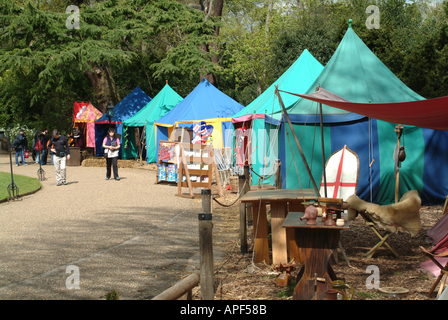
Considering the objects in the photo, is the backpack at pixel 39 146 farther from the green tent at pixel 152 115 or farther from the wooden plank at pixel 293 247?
the wooden plank at pixel 293 247

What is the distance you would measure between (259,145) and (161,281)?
911cm

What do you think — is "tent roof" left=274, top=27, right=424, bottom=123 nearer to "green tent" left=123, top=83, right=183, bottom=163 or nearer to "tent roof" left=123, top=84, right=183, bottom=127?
"green tent" left=123, top=83, right=183, bottom=163

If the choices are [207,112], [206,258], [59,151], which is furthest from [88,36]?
[206,258]

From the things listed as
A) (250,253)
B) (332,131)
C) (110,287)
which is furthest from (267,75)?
(110,287)

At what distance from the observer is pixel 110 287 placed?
487cm

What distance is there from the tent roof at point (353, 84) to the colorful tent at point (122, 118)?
43.9 feet

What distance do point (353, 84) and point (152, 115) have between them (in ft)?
39.1

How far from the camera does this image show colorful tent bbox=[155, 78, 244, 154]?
16.8 meters

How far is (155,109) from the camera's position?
68.6 ft

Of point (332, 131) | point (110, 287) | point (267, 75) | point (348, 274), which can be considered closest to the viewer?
point (110, 287)

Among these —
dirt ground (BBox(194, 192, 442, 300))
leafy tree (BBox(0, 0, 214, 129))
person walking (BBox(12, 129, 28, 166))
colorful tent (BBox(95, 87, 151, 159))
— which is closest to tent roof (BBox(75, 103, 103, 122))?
colorful tent (BBox(95, 87, 151, 159))

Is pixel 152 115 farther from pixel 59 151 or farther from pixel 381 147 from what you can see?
pixel 381 147
